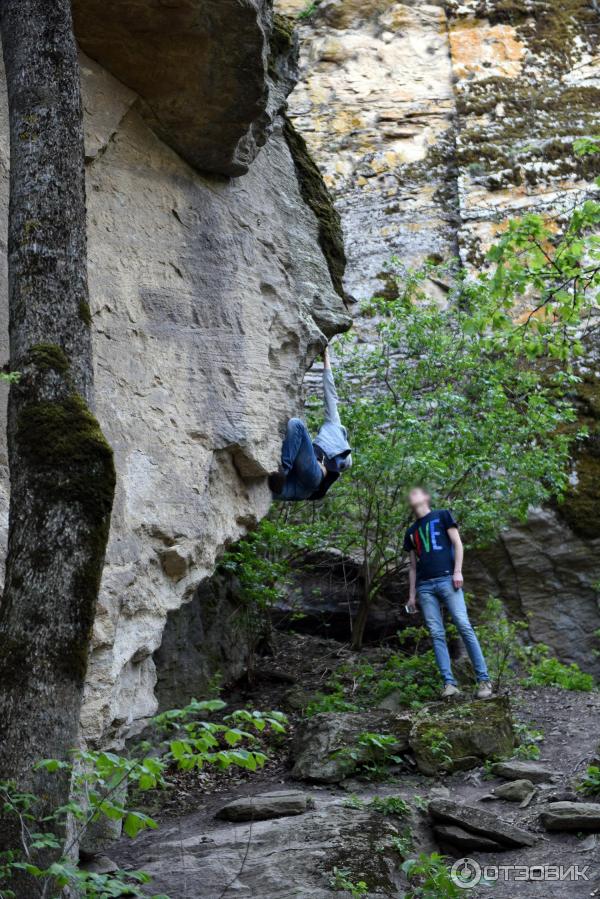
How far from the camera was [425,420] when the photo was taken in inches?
366

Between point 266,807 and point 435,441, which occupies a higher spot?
point 435,441

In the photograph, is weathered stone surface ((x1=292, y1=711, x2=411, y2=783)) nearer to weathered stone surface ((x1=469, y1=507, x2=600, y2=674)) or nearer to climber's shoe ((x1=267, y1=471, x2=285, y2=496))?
climber's shoe ((x1=267, y1=471, x2=285, y2=496))

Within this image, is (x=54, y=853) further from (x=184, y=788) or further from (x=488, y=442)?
(x=488, y=442)

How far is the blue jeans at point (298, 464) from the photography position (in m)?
5.90

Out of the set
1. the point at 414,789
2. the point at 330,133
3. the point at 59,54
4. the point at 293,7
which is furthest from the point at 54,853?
the point at 293,7

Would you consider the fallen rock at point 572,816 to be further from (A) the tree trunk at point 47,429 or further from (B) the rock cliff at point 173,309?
(A) the tree trunk at point 47,429

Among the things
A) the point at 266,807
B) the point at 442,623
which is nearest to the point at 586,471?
the point at 442,623

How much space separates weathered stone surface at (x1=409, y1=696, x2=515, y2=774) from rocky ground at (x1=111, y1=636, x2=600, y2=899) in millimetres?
13

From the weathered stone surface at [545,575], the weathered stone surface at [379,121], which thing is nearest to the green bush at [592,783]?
the weathered stone surface at [545,575]

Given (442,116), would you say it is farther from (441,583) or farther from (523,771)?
(523,771)

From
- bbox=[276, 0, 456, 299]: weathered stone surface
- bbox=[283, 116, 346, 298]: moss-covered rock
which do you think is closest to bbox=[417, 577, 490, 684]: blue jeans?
bbox=[283, 116, 346, 298]: moss-covered rock

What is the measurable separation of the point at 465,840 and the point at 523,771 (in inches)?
44.2

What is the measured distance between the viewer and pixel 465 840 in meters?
5.06

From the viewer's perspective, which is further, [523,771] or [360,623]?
[360,623]
